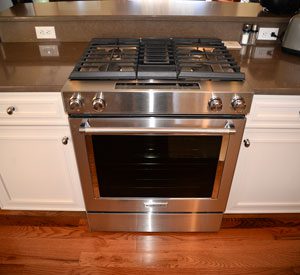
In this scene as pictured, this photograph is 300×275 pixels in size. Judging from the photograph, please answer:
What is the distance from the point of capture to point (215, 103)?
37.8 inches

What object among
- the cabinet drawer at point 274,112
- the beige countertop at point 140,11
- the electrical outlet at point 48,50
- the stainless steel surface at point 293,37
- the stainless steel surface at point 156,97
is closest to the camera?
the stainless steel surface at point 156,97

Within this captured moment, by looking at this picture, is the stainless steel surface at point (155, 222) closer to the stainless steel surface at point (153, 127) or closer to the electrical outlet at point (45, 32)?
the stainless steel surface at point (153, 127)

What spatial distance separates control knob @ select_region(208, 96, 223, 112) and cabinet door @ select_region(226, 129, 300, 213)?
0.24 m

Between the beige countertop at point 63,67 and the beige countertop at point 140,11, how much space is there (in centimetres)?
16

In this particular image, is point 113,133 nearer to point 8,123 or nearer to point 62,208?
point 8,123

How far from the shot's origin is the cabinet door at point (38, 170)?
3.81 feet

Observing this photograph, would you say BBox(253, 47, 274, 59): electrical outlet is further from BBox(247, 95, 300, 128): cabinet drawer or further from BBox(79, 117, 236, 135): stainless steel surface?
BBox(79, 117, 236, 135): stainless steel surface

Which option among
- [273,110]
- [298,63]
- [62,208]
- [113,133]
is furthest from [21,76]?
[298,63]

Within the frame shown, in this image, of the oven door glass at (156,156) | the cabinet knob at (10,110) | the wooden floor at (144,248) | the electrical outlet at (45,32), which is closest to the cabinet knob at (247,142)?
the oven door glass at (156,156)

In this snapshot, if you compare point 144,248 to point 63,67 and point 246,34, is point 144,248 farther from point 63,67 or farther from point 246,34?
point 246,34

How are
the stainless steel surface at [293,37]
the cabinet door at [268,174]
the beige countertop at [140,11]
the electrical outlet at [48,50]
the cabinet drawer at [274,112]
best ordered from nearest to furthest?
1. the cabinet drawer at [274,112]
2. the cabinet door at [268,174]
3. the stainless steel surface at [293,37]
4. the electrical outlet at [48,50]
5. the beige countertop at [140,11]

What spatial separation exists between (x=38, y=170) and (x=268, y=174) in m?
1.18

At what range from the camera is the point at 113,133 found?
1.03m

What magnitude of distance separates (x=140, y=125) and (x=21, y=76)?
1.86 ft
